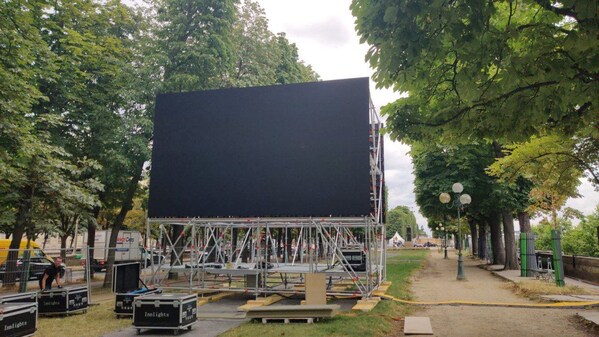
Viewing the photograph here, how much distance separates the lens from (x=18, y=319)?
10469 mm

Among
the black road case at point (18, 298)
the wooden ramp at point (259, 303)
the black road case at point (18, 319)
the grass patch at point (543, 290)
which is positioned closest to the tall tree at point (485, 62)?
the grass patch at point (543, 290)

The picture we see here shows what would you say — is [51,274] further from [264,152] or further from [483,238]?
[483,238]

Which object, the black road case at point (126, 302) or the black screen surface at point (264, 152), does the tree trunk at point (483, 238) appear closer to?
the black screen surface at point (264, 152)

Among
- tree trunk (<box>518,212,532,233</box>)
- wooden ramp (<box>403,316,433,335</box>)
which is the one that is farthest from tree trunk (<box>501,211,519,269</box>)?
wooden ramp (<box>403,316,433,335</box>)

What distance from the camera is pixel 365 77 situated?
16.9 m

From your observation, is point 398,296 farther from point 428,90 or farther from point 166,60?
point 166,60

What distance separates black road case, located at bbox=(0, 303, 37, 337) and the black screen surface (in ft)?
25.6

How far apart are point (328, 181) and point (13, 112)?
10.5 metres

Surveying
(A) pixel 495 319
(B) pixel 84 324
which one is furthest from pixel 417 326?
(B) pixel 84 324

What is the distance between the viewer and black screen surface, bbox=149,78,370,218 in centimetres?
1652

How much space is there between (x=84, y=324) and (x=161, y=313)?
3134mm

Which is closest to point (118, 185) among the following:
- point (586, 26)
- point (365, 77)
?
point (365, 77)

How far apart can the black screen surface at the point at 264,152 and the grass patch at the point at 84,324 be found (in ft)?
17.2

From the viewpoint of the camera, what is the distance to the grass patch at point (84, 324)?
11.7m
